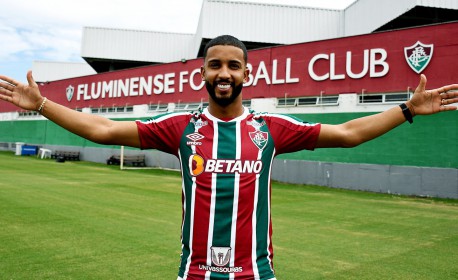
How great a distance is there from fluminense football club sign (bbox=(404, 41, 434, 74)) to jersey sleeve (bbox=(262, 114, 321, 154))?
636 inches

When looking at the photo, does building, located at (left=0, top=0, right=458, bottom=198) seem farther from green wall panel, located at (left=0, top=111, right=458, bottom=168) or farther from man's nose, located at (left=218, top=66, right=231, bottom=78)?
man's nose, located at (left=218, top=66, right=231, bottom=78)

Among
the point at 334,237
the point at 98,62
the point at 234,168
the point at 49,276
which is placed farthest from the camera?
the point at 98,62

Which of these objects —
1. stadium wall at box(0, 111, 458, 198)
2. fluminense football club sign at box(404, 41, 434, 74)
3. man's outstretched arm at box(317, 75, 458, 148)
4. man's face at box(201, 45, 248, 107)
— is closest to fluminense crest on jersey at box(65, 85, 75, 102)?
stadium wall at box(0, 111, 458, 198)

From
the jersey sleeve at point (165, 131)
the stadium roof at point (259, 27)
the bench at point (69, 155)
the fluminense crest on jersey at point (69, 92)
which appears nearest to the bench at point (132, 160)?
the bench at point (69, 155)

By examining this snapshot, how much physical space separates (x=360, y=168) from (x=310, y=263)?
42.3 ft

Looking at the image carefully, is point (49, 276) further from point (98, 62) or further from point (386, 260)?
point (98, 62)

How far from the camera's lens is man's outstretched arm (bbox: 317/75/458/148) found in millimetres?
2758

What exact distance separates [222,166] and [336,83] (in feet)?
58.0

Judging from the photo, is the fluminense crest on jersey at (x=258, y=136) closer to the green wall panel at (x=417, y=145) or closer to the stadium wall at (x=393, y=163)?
the green wall panel at (x=417, y=145)

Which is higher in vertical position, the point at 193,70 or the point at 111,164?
the point at 193,70

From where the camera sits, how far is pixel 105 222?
884cm

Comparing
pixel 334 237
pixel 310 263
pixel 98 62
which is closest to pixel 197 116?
pixel 310 263

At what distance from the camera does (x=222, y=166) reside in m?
2.54

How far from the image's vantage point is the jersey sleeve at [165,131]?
2705mm
